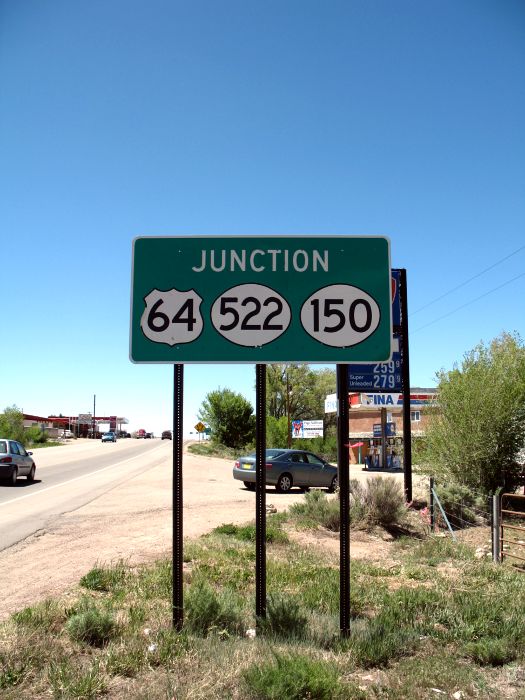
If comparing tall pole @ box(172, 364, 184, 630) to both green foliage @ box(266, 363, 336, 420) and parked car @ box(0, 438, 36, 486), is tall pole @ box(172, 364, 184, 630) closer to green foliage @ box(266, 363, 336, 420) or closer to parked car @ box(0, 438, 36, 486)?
parked car @ box(0, 438, 36, 486)

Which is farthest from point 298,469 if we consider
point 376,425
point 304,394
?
point 304,394

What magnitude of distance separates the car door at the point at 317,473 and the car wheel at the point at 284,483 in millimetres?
811

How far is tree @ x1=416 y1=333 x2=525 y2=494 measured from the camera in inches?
551

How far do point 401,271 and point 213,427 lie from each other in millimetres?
41319

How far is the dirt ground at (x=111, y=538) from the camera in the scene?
7219 mm

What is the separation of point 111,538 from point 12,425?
174 ft

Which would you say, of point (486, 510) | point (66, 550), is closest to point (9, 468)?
point (66, 550)

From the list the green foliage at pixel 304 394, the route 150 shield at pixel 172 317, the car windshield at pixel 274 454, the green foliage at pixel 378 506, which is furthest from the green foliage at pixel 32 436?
the route 150 shield at pixel 172 317

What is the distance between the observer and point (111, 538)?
1034 cm

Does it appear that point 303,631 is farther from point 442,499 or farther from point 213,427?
point 213,427

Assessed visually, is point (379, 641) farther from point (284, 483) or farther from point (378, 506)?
point (284, 483)

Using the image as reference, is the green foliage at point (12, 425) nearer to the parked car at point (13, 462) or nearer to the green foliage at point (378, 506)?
the parked car at point (13, 462)

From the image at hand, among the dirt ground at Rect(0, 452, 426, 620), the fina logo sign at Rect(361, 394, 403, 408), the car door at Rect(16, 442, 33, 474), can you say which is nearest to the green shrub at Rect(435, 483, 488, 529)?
the dirt ground at Rect(0, 452, 426, 620)

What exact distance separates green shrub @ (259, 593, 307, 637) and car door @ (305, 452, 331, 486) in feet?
51.3
